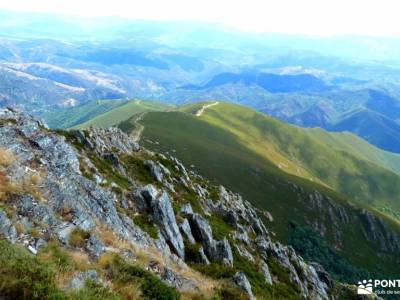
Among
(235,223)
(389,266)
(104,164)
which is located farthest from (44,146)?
(389,266)

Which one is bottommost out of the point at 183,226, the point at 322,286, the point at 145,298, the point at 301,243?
the point at 301,243

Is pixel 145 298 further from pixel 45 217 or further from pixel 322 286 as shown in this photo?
pixel 322 286

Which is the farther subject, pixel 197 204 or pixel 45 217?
pixel 197 204

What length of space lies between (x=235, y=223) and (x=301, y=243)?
9554cm

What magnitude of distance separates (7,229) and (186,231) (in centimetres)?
2801

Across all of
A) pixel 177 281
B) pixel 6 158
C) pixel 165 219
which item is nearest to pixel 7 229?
pixel 177 281

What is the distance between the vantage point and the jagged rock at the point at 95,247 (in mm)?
21358

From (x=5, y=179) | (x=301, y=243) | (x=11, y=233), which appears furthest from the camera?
(x=301, y=243)

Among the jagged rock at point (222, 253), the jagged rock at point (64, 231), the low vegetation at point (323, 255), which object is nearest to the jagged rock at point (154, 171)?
the jagged rock at point (222, 253)

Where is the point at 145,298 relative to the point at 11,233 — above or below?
below

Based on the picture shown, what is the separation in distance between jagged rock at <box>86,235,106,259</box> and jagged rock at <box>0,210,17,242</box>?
376 cm

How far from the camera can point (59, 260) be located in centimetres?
1742

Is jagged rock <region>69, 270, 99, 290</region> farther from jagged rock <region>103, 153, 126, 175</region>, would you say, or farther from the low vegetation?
the low vegetation
